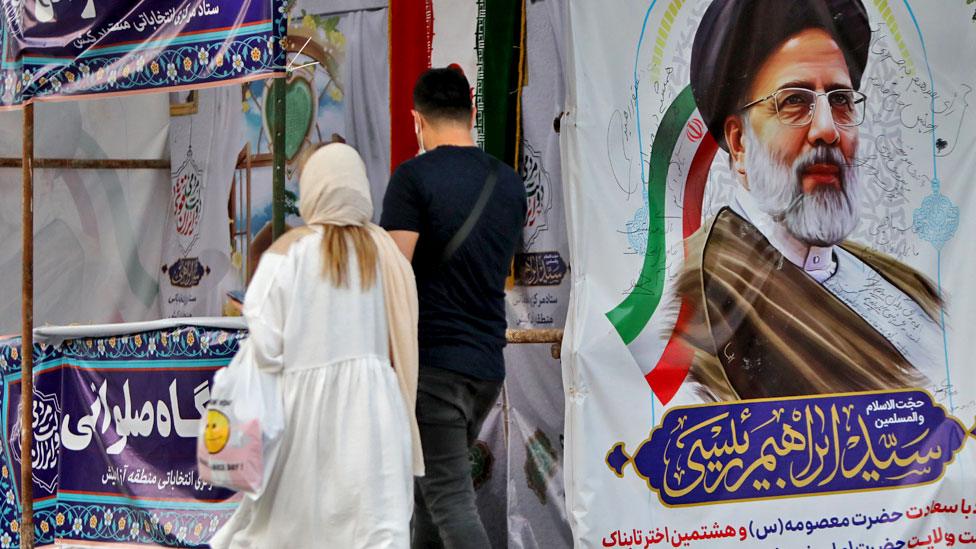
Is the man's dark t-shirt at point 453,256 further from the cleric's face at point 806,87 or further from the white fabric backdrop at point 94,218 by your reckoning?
the white fabric backdrop at point 94,218

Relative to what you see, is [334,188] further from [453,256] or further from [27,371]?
[27,371]

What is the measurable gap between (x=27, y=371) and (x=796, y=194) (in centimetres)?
324

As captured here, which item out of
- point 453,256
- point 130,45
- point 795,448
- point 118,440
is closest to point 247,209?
point 118,440

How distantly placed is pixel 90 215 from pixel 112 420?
8.03 ft

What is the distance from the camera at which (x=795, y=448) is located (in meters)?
5.11

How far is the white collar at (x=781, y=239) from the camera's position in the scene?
5223mm

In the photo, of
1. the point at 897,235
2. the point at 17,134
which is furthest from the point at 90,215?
the point at 897,235

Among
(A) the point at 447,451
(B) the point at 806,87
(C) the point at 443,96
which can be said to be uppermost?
(B) the point at 806,87

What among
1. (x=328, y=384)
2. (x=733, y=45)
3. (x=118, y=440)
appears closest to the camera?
(x=328, y=384)

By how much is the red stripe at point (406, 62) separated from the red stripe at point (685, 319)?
134 centimetres

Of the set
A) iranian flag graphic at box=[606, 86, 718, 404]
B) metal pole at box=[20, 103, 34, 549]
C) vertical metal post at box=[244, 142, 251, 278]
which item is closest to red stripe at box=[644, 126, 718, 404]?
iranian flag graphic at box=[606, 86, 718, 404]

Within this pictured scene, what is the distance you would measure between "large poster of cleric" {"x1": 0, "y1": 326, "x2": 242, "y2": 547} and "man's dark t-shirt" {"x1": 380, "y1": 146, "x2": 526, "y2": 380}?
1062mm

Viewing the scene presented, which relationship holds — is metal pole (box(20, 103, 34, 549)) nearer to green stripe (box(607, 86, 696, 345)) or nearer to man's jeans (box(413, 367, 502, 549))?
man's jeans (box(413, 367, 502, 549))

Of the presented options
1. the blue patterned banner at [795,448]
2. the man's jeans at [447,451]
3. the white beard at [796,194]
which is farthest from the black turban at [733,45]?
the man's jeans at [447,451]
